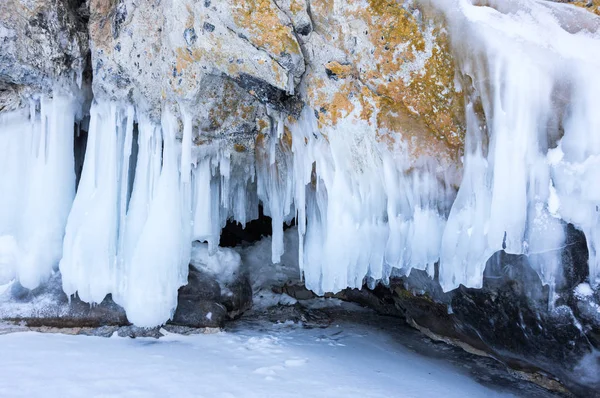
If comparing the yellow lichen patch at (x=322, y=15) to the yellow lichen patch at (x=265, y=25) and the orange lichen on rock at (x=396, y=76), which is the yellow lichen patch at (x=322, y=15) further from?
the yellow lichen patch at (x=265, y=25)

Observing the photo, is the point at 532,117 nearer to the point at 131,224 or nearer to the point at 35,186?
the point at 131,224

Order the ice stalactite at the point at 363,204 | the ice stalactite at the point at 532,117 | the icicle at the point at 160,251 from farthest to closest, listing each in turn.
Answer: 1. the icicle at the point at 160,251
2. the ice stalactite at the point at 363,204
3. the ice stalactite at the point at 532,117

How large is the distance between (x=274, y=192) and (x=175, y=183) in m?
1.38

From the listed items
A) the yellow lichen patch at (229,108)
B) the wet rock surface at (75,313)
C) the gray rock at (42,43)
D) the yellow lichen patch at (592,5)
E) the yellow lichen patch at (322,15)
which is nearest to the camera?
the yellow lichen patch at (592,5)

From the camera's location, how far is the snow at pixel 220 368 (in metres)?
4.23

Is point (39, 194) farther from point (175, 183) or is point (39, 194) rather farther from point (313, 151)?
point (313, 151)

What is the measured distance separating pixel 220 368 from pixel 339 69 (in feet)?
11.4

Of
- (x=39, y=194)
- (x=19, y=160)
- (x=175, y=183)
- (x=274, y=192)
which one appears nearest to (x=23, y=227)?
(x=39, y=194)

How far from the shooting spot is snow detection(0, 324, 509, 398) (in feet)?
13.9

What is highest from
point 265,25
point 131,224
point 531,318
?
point 265,25

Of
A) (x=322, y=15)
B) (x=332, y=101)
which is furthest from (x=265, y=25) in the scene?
(x=332, y=101)

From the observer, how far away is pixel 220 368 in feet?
16.1

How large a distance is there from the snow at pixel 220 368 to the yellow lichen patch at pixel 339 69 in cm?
323

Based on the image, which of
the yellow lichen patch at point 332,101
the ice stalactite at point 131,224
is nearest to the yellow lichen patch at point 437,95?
the yellow lichen patch at point 332,101
